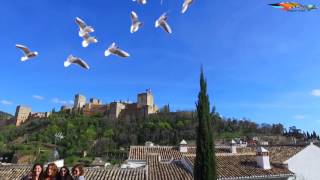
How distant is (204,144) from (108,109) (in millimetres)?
99107

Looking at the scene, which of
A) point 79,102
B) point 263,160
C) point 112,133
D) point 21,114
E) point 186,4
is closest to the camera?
point 186,4

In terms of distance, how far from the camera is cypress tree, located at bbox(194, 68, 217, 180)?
48.2ft

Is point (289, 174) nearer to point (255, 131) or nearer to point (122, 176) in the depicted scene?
point (122, 176)

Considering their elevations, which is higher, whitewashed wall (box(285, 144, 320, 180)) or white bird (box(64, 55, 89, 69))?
white bird (box(64, 55, 89, 69))

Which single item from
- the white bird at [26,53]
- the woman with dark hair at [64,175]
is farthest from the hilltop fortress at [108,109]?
the white bird at [26,53]

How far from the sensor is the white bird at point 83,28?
3938mm

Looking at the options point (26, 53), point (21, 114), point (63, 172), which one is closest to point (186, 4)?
point (26, 53)

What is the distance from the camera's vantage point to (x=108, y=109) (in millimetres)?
112688

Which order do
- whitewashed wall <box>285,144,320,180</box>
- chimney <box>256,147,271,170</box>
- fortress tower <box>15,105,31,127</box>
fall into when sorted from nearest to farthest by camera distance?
chimney <box>256,147,271,170</box>
whitewashed wall <box>285,144,320,180</box>
fortress tower <box>15,105,31,127</box>

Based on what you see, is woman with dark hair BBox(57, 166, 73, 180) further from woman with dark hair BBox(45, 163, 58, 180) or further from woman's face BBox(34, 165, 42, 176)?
woman's face BBox(34, 165, 42, 176)

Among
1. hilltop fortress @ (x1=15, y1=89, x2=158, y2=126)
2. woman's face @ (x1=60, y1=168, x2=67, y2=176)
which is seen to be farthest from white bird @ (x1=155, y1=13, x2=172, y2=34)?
hilltop fortress @ (x1=15, y1=89, x2=158, y2=126)

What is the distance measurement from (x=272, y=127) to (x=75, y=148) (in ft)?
145

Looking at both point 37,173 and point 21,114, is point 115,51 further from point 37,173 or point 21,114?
point 21,114

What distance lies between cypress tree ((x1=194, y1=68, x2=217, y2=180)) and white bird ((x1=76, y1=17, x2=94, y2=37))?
11.7m
